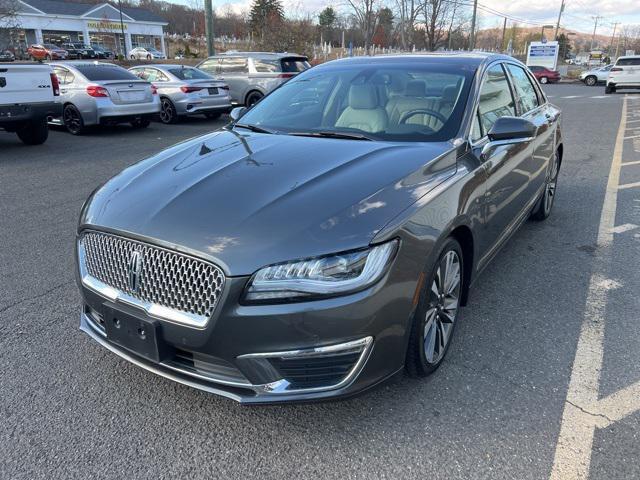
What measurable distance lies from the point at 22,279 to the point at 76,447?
2.12m

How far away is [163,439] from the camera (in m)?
2.31

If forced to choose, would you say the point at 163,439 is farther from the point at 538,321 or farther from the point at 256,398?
the point at 538,321

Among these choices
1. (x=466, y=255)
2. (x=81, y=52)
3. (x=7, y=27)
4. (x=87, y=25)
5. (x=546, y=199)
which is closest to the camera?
(x=466, y=255)

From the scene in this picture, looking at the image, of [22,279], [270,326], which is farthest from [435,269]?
[22,279]

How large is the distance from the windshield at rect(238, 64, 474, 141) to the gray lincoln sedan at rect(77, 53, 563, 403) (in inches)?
0.9

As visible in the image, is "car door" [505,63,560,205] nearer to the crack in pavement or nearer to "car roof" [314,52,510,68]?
"car roof" [314,52,510,68]

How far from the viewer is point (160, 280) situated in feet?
7.11

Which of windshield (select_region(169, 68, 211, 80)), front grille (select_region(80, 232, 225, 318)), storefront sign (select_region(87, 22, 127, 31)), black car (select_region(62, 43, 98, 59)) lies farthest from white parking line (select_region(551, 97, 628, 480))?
storefront sign (select_region(87, 22, 127, 31))

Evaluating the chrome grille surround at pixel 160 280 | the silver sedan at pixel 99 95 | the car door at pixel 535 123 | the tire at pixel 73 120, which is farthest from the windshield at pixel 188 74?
the chrome grille surround at pixel 160 280

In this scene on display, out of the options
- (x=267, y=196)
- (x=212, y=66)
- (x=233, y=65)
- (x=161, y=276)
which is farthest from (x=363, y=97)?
(x=212, y=66)

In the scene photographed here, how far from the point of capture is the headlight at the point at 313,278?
2.01 meters

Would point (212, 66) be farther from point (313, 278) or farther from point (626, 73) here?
point (626, 73)

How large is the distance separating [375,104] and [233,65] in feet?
39.6

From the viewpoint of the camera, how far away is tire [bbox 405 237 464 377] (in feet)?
7.95
